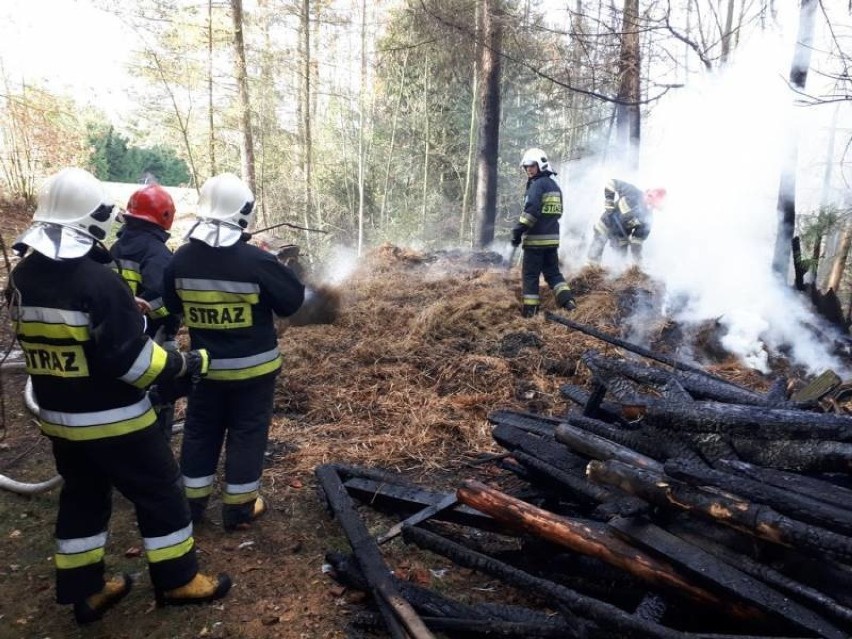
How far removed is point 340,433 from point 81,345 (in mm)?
2692

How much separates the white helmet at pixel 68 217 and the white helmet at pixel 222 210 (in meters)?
0.71

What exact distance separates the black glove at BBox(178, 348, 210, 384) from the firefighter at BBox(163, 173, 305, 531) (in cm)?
34

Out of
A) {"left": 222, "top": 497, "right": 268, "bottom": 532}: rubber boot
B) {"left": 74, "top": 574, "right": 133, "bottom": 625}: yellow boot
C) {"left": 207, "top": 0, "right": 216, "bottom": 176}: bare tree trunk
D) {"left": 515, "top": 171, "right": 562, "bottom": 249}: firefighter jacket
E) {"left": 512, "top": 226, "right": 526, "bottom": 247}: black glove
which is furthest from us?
{"left": 207, "top": 0, "right": 216, "bottom": 176}: bare tree trunk

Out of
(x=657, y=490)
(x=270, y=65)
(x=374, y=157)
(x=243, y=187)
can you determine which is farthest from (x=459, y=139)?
(x=657, y=490)

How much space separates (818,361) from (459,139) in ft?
56.8

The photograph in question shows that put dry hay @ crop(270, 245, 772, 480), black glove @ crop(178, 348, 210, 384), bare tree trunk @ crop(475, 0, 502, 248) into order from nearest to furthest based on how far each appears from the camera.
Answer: black glove @ crop(178, 348, 210, 384), dry hay @ crop(270, 245, 772, 480), bare tree trunk @ crop(475, 0, 502, 248)

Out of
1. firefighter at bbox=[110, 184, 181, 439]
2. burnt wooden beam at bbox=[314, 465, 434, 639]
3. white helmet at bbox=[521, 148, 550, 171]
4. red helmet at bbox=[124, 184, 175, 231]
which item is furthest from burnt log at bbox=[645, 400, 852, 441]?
white helmet at bbox=[521, 148, 550, 171]

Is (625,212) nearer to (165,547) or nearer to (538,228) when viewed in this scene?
(538,228)

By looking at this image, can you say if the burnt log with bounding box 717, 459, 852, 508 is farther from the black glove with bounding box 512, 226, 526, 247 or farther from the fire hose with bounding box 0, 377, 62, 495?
the black glove with bounding box 512, 226, 526, 247

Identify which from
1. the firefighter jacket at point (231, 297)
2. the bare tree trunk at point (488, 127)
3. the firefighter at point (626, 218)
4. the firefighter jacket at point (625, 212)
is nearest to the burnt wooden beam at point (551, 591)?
the firefighter jacket at point (231, 297)

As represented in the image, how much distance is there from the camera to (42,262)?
258 cm

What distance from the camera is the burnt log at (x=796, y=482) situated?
96.6 inches

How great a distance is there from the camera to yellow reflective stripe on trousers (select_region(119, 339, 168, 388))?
2.65 m

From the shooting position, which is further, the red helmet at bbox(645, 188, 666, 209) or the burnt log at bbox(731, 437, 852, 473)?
the red helmet at bbox(645, 188, 666, 209)
